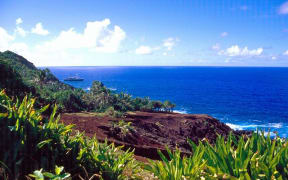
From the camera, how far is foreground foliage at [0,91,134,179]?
3.26 m

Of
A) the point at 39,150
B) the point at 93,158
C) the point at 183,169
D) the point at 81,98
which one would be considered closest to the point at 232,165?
the point at 183,169

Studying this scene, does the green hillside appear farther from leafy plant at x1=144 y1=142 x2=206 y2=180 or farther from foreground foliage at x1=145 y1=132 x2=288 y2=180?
foreground foliage at x1=145 y1=132 x2=288 y2=180

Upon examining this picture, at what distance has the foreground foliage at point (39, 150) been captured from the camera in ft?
10.7

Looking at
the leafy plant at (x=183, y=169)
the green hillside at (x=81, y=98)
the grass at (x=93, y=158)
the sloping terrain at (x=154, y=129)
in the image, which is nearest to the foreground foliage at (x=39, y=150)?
the grass at (x=93, y=158)

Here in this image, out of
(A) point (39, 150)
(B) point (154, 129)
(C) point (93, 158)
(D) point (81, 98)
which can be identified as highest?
(A) point (39, 150)

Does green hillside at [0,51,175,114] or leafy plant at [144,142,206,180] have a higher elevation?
leafy plant at [144,142,206,180]

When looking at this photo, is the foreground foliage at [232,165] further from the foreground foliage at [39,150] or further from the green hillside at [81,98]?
the green hillside at [81,98]

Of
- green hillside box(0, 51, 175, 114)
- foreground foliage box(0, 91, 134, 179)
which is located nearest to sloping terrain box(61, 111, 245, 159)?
green hillside box(0, 51, 175, 114)

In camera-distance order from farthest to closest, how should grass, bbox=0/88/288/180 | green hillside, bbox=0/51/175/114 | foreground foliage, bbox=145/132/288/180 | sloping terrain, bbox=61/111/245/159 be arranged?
green hillside, bbox=0/51/175/114 → sloping terrain, bbox=61/111/245/159 → grass, bbox=0/88/288/180 → foreground foliage, bbox=145/132/288/180

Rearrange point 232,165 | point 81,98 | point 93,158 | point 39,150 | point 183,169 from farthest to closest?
point 81,98 → point 93,158 → point 39,150 → point 183,169 → point 232,165

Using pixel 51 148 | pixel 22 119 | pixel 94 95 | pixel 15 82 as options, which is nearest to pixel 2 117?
pixel 22 119

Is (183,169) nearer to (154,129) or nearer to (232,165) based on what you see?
(232,165)

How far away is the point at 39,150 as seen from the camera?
11.6 feet

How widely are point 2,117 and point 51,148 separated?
0.82 meters
